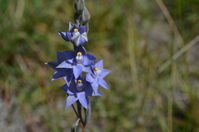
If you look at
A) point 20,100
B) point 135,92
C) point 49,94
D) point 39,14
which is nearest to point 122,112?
point 135,92

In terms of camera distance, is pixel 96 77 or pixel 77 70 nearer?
pixel 77 70

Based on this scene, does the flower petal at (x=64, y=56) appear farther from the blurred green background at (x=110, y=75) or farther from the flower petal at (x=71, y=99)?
the blurred green background at (x=110, y=75)

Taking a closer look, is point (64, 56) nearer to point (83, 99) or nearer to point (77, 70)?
point (77, 70)

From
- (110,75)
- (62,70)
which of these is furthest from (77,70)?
(110,75)

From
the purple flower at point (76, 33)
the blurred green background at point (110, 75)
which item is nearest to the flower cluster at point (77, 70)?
the purple flower at point (76, 33)

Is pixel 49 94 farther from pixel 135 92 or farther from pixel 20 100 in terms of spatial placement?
pixel 135 92

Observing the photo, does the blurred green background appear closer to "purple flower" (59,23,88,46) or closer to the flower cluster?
the flower cluster

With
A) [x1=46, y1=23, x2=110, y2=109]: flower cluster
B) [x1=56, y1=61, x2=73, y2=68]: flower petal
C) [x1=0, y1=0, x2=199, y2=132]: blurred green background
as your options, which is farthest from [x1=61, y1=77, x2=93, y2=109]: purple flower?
[x1=0, y1=0, x2=199, y2=132]: blurred green background

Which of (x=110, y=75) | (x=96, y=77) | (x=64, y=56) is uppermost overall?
(x=110, y=75)
